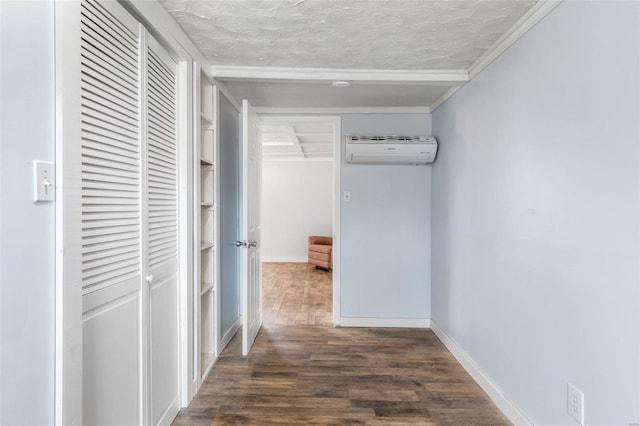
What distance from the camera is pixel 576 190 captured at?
4.32ft

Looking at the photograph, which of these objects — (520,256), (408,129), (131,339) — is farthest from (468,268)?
(131,339)

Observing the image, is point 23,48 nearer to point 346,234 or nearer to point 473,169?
point 473,169

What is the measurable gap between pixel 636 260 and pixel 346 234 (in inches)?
88.1

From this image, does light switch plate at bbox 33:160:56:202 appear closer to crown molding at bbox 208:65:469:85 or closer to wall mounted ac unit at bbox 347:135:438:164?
crown molding at bbox 208:65:469:85

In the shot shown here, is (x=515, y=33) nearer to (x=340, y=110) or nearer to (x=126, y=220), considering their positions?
(x=340, y=110)

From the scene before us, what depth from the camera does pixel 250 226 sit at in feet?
8.60

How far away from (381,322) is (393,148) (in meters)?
1.68

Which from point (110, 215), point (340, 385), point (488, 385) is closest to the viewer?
point (110, 215)

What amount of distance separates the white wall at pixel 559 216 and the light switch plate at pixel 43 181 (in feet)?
6.09

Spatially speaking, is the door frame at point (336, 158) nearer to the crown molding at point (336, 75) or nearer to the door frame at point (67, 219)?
the crown molding at point (336, 75)

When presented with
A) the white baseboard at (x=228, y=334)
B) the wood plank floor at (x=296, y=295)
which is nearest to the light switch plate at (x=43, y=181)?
the white baseboard at (x=228, y=334)

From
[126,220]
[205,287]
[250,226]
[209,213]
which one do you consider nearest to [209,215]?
[209,213]

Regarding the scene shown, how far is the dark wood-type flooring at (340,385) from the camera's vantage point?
70.8 inches

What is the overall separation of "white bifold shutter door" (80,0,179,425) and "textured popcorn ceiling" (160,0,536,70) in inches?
13.7
